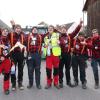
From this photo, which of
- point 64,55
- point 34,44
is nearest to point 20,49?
point 34,44

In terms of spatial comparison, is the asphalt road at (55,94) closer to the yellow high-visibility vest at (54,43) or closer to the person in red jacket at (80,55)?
the person in red jacket at (80,55)

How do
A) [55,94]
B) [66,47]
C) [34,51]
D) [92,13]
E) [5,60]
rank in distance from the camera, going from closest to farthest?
[55,94]
[5,60]
[34,51]
[66,47]
[92,13]

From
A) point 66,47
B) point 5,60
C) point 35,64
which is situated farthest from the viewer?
point 35,64

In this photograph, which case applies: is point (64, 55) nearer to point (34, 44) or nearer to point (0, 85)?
point (34, 44)

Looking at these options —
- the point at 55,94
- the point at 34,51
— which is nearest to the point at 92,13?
the point at 34,51

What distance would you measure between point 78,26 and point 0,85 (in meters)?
3.32

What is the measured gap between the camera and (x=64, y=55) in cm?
1291

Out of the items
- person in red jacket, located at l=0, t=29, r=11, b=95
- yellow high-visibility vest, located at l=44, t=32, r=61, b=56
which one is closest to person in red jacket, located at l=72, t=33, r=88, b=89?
yellow high-visibility vest, located at l=44, t=32, r=61, b=56

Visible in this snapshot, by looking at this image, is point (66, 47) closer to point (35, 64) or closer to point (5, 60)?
point (35, 64)

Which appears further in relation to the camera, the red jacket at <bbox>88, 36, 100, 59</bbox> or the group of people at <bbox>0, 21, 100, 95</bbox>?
the red jacket at <bbox>88, 36, 100, 59</bbox>

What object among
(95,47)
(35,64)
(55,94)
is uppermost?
(95,47)

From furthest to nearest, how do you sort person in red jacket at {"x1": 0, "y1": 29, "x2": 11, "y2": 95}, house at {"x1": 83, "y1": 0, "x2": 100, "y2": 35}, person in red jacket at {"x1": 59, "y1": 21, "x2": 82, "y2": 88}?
house at {"x1": 83, "y1": 0, "x2": 100, "y2": 35} < person in red jacket at {"x1": 59, "y1": 21, "x2": 82, "y2": 88} < person in red jacket at {"x1": 0, "y1": 29, "x2": 11, "y2": 95}

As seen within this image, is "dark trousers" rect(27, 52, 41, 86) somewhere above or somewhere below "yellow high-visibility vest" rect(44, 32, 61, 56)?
below

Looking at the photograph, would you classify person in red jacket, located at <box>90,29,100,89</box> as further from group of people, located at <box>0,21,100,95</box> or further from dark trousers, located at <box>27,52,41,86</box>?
dark trousers, located at <box>27,52,41,86</box>
